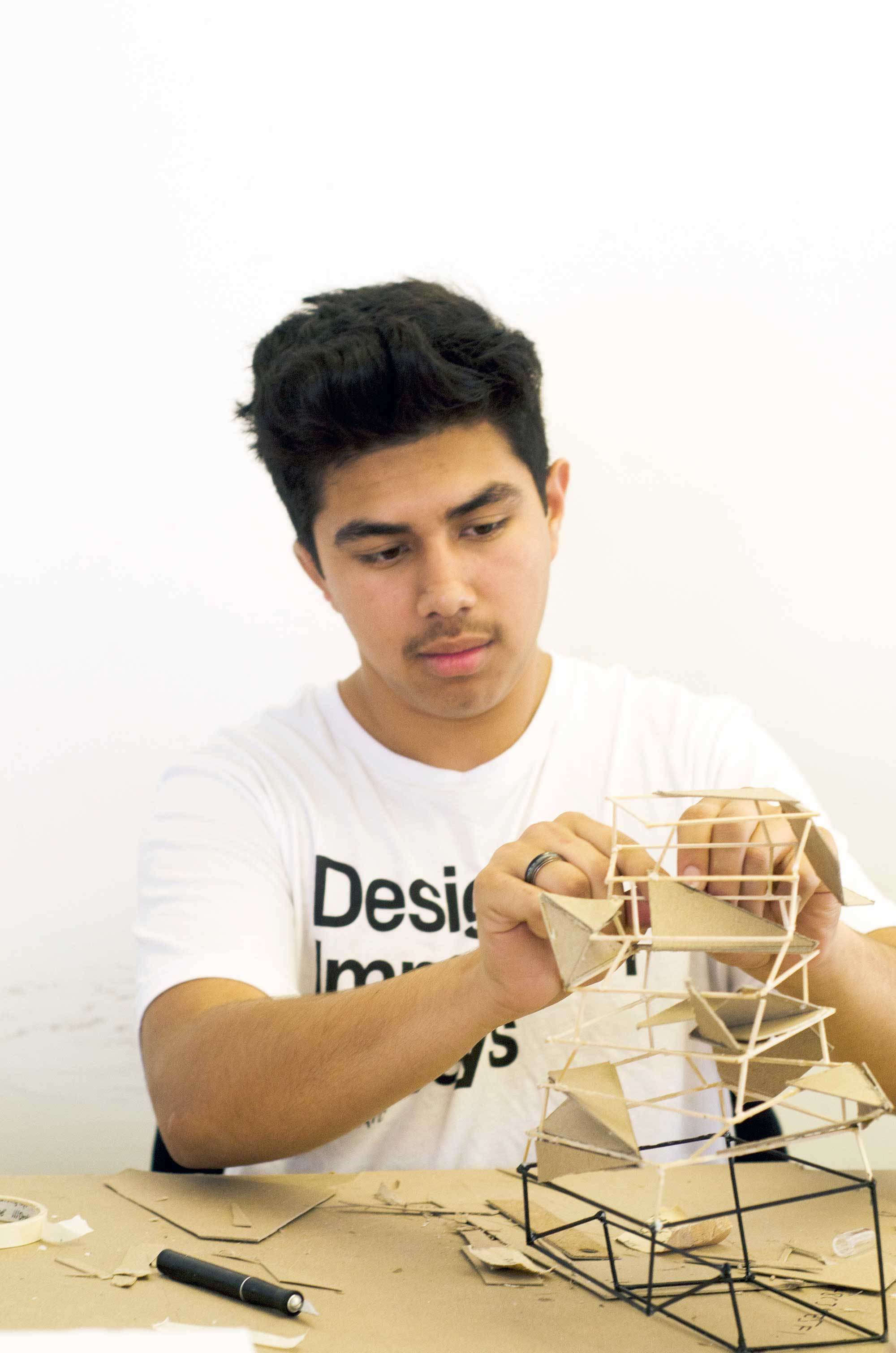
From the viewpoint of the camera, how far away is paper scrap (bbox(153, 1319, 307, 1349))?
78cm

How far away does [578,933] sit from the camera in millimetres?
794

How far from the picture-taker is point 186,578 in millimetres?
2152

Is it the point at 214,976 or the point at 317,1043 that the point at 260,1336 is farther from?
the point at 214,976

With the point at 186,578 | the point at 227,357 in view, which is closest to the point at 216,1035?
the point at 186,578

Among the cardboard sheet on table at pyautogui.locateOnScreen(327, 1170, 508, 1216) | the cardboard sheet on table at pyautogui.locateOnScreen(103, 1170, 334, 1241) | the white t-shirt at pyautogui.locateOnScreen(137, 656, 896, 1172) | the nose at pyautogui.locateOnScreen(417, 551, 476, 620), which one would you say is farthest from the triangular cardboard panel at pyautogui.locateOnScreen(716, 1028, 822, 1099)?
the nose at pyautogui.locateOnScreen(417, 551, 476, 620)

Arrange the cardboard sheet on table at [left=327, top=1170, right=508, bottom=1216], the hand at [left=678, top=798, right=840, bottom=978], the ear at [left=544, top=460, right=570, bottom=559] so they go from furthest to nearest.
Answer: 1. the ear at [left=544, top=460, right=570, bottom=559]
2. the cardboard sheet on table at [left=327, top=1170, right=508, bottom=1216]
3. the hand at [left=678, top=798, right=840, bottom=978]

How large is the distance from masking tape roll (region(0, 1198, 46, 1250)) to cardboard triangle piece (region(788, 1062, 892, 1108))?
63 cm

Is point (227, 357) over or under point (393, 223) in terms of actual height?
under

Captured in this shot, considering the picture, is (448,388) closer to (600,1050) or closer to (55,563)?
(600,1050)

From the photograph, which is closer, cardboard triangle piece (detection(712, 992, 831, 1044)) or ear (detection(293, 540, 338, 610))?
cardboard triangle piece (detection(712, 992, 831, 1044))

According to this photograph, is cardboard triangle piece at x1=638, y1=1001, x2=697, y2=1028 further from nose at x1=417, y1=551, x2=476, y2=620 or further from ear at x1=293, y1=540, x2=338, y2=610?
ear at x1=293, y1=540, x2=338, y2=610

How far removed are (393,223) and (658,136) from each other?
1.68 feet

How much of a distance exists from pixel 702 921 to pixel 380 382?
82 centimetres

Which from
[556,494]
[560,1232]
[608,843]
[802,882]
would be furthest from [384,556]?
[560,1232]
